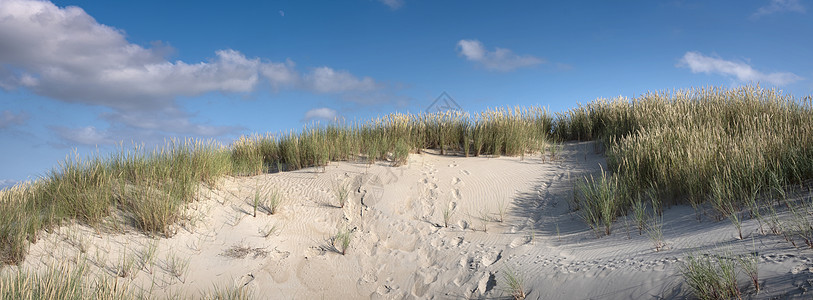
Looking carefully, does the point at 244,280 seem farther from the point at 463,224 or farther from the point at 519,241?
the point at 519,241

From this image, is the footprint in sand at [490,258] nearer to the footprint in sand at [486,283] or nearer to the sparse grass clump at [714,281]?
the footprint in sand at [486,283]

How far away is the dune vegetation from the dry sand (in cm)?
26

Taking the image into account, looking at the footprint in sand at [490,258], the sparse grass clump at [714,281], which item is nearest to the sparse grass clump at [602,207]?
the footprint in sand at [490,258]

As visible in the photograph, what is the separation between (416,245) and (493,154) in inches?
163

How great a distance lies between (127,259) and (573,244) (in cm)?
546

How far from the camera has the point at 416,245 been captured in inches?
245

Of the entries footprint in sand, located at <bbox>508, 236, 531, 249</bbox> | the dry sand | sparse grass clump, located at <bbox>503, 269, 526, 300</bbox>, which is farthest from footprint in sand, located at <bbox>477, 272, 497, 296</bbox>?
footprint in sand, located at <bbox>508, 236, 531, 249</bbox>

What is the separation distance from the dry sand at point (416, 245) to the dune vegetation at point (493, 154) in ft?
0.86

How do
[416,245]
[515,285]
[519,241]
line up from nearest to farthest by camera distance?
[515,285]
[519,241]
[416,245]

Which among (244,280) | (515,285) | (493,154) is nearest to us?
(515,285)

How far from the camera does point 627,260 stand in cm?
432

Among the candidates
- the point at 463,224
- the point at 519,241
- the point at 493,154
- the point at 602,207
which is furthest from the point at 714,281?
the point at 493,154

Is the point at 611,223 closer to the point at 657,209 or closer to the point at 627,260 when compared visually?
the point at 657,209

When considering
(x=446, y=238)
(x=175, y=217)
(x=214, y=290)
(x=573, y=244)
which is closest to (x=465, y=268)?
(x=446, y=238)
